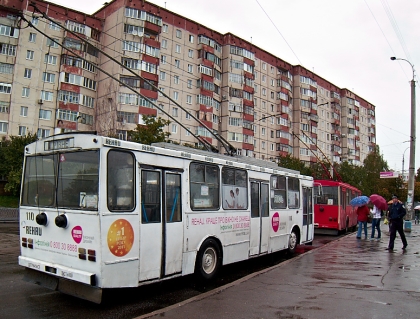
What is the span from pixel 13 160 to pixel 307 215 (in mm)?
31385

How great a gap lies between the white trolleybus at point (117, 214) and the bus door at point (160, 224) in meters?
0.02

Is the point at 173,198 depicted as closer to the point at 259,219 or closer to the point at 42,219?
the point at 42,219

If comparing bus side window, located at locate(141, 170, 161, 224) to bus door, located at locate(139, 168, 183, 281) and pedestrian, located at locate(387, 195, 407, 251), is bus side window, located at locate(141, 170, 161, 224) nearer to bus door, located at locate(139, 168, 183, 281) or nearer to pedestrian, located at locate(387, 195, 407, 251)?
bus door, located at locate(139, 168, 183, 281)

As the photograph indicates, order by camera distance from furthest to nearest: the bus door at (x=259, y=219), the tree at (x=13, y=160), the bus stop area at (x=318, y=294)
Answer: the tree at (x=13, y=160), the bus door at (x=259, y=219), the bus stop area at (x=318, y=294)

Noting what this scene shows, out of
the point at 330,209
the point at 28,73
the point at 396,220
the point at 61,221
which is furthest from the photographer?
the point at 28,73

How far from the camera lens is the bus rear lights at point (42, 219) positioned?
6355mm

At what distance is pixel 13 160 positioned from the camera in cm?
3541

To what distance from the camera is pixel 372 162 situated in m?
61.3

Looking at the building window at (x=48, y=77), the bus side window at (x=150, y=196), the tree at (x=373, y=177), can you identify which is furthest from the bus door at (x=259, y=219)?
the tree at (x=373, y=177)

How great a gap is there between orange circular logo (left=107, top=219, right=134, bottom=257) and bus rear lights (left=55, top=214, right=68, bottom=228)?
845mm

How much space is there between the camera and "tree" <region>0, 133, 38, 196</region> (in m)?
34.7

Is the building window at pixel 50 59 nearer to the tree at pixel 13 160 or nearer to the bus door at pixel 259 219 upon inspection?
the tree at pixel 13 160

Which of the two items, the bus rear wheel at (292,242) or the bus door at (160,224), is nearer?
the bus door at (160,224)

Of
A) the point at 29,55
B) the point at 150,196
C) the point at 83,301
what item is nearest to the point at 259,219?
the point at 150,196
